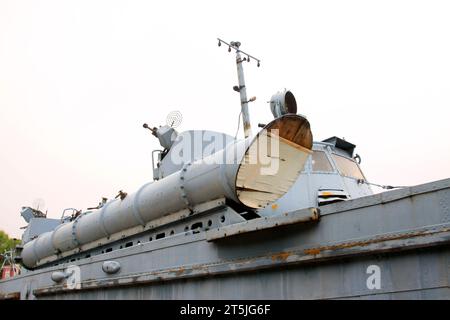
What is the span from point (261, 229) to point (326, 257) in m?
1.10

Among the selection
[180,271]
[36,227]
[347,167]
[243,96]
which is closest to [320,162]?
[347,167]

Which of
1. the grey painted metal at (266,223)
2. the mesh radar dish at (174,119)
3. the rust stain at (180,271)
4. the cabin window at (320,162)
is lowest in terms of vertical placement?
the rust stain at (180,271)

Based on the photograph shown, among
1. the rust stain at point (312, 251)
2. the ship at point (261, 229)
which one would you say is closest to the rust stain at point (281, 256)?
the ship at point (261, 229)

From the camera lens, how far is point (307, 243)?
6.13 metres

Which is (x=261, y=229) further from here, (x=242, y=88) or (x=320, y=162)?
(x=242, y=88)

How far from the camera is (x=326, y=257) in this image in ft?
18.6

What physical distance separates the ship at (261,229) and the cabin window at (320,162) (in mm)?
20

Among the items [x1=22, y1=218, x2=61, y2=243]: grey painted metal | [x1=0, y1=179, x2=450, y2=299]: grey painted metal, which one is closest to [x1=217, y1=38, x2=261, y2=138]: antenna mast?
[x1=0, y1=179, x2=450, y2=299]: grey painted metal

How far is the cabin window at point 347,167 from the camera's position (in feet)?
30.2

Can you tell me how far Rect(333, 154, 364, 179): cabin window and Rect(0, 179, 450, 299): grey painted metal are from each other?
303cm

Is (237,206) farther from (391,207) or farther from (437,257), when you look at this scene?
(437,257)

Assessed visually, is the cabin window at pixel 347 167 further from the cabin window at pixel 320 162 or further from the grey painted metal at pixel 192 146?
the grey painted metal at pixel 192 146
